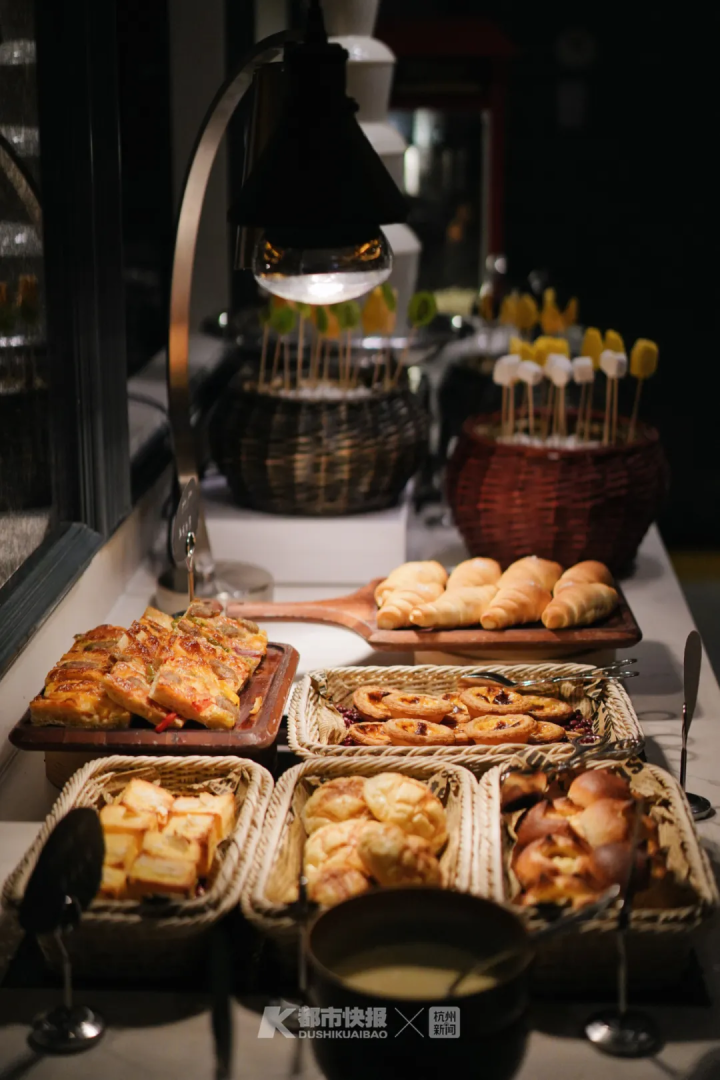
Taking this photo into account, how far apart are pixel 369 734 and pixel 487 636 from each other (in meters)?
0.36

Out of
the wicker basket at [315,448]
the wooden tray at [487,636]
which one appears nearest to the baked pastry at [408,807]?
the wooden tray at [487,636]

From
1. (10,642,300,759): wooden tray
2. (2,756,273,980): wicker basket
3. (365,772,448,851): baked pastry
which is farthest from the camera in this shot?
(10,642,300,759): wooden tray

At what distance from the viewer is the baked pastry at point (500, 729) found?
1479mm

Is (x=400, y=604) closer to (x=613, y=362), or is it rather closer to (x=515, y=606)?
(x=515, y=606)

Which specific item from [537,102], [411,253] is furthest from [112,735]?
[537,102]

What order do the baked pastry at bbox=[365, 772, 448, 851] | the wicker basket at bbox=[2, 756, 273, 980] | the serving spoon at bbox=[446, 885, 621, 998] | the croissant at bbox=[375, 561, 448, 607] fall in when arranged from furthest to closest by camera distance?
the croissant at bbox=[375, 561, 448, 607], the baked pastry at bbox=[365, 772, 448, 851], the wicker basket at bbox=[2, 756, 273, 980], the serving spoon at bbox=[446, 885, 621, 998]

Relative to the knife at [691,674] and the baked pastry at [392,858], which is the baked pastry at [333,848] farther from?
the knife at [691,674]

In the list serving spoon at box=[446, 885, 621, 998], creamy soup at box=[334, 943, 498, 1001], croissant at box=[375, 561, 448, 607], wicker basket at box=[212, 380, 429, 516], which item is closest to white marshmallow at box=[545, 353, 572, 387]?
wicker basket at box=[212, 380, 429, 516]

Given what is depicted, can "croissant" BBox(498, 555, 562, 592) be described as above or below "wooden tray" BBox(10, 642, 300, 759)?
below

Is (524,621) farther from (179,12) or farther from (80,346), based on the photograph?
(179,12)

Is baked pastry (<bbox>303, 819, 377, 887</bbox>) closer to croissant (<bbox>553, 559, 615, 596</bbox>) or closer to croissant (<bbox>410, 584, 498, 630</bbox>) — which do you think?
croissant (<bbox>410, 584, 498, 630</bbox>)

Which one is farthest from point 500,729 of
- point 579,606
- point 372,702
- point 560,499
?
point 560,499

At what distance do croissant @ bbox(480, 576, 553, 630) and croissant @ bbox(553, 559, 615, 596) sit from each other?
0.05 m

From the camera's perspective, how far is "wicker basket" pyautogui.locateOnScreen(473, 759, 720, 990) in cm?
112
